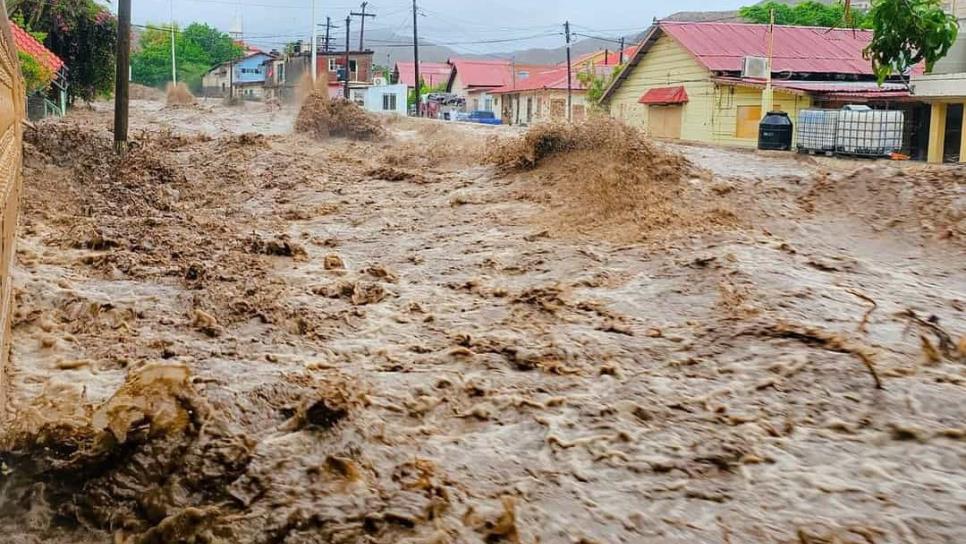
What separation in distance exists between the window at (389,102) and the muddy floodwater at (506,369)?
155 feet

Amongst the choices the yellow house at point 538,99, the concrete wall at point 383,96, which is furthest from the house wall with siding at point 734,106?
the concrete wall at point 383,96

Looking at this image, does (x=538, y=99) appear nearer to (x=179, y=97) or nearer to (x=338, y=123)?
(x=179, y=97)

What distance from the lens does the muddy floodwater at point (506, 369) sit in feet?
15.4

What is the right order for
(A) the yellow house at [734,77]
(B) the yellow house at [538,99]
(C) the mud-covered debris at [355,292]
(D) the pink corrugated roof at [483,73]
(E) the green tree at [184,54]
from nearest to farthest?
(C) the mud-covered debris at [355,292] < (A) the yellow house at [734,77] < (B) the yellow house at [538,99] < (D) the pink corrugated roof at [483,73] < (E) the green tree at [184,54]

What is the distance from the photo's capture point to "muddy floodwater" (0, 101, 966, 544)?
4688 millimetres

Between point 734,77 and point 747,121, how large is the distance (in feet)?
4.63

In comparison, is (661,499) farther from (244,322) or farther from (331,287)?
(331,287)

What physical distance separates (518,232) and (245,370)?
6550mm

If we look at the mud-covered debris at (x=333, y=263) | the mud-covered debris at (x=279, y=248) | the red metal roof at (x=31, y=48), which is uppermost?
the red metal roof at (x=31, y=48)

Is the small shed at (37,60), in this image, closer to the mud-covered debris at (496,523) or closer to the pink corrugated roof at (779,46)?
the mud-covered debris at (496,523)

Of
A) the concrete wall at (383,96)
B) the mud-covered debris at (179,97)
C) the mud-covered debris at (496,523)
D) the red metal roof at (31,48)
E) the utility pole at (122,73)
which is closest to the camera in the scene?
the mud-covered debris at (496,523)

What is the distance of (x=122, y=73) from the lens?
18438mm

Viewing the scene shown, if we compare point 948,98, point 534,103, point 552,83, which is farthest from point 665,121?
point 534,103

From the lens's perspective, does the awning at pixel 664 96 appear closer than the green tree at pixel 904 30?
No
